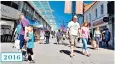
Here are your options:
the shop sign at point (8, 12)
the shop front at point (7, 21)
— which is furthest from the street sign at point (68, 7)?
the shop sign at point (8, 12)

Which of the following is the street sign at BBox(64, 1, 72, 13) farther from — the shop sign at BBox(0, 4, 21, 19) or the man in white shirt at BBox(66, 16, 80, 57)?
the shop sign at BBox(0, 4, 21, 19)

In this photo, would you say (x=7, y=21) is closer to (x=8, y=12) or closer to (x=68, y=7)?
(x=8, y=12)

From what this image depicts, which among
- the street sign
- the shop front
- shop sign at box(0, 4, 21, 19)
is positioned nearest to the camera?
the street sign

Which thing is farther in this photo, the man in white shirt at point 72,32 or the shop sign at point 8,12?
the shop sign at point 8,12

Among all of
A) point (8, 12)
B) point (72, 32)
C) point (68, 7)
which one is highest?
point (8, 12)

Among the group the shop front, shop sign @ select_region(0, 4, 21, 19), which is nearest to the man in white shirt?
the shop front

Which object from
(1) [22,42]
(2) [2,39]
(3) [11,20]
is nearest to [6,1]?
Answer: (3) [11,20]

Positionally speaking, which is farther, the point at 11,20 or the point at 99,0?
the point at 99,0

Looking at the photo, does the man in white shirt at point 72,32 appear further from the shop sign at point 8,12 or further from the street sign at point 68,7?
the shop sign at point 8,12

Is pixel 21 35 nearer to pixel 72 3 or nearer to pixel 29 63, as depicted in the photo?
pixel 29 63

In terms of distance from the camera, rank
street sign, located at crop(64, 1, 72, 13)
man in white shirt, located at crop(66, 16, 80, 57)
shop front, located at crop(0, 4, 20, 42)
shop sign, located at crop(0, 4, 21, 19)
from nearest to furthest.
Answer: man in white shirt, located at crop(66, 16, 80, 57), street sign, located at crop(64, 1, 72, 13), shop front, located at crop(0, 4, 20, 42), shop sign, located at crop(0, 4, 21, 19)

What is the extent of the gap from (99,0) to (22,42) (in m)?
19.8

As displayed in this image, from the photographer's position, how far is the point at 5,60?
701cm

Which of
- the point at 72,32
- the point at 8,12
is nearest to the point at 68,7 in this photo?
the point at 72,32
